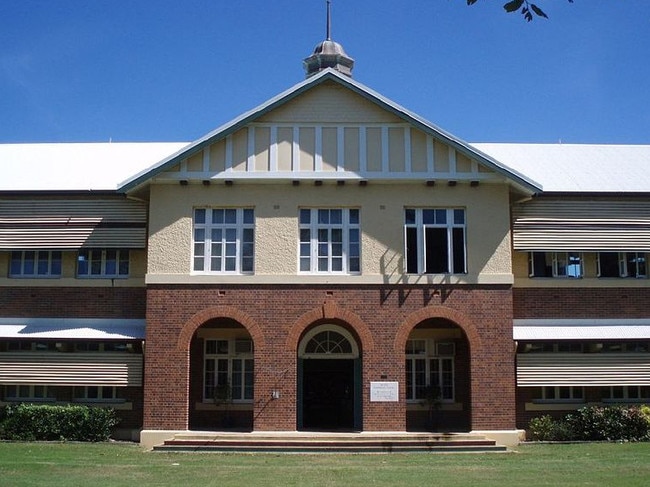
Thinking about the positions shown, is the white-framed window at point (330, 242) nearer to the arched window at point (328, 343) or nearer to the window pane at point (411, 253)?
the window pane at point (411, 253)

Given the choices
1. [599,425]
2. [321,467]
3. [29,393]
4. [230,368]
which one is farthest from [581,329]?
[29,393]

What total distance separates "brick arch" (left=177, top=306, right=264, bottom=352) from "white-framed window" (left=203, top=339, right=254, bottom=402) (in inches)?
87.2

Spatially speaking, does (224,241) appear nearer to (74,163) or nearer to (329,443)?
(329,443)

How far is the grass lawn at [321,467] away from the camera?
16.2 meters

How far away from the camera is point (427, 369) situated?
973 inches

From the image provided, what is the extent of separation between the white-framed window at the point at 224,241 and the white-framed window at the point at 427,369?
574 cm

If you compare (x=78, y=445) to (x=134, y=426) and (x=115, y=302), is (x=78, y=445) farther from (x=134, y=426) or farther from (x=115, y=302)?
(x=115, y=302)

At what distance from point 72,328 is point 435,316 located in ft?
34.3

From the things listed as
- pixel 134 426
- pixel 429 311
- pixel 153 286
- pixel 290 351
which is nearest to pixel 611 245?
pixel 429 311

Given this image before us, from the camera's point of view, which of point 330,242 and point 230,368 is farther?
point 230,368

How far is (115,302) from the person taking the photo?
24156mm

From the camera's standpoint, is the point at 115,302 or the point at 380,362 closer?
the point at 380,362

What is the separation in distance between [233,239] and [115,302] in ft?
13.7

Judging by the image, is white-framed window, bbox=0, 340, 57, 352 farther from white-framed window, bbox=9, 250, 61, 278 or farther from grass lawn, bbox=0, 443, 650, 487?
grass lawn, bbox=0, 443, 650, 487
